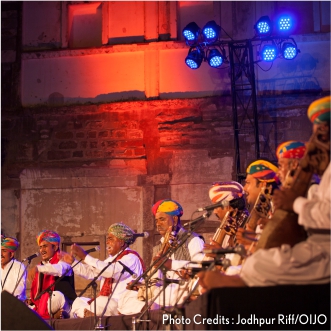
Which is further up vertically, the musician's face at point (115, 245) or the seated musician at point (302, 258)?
the seated musician at point (302, 258)

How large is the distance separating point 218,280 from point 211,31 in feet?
23.5

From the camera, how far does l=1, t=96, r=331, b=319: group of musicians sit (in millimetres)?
3508

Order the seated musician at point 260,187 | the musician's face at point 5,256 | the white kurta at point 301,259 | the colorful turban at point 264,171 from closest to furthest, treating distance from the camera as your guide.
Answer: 1. the white kurta at point 301,259
2. the seated musician at point 260,187
3. the colorful turban at point 264,171
4. the musician's face at point 5,256

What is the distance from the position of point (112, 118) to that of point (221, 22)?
2621mm

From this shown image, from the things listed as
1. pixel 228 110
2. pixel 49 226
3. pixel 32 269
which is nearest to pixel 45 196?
pixel 49 226

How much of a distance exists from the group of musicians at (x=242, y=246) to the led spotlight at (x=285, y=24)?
166 inches

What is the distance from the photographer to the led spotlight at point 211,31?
10.2 meters

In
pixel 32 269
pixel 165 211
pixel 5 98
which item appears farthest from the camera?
pixel 5 98

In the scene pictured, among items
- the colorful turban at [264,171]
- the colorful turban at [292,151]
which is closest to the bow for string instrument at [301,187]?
the colorful turban at [292,151]

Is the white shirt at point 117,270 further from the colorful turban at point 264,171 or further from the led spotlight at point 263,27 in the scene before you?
the led spotlight at point 263,27

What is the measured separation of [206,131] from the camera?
11.0 meters

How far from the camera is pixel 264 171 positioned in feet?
17.5

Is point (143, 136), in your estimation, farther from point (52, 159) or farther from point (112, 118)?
point (52, 159)

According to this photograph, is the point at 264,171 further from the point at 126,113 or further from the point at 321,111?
the point at 126,113
